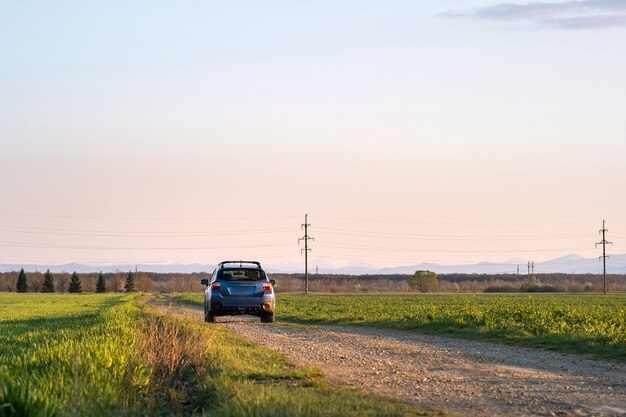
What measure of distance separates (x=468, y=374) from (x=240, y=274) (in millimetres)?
16294

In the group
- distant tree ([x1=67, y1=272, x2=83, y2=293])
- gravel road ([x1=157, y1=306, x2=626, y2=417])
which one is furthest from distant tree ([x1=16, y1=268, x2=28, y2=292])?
gravel road ([x1=157, y1=306, x2=626, y2=417])

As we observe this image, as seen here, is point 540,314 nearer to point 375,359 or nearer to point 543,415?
point 375,359

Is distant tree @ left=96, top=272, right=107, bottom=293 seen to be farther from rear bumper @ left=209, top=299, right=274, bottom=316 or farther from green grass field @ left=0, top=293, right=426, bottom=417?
green grass field @ left=0, top=293, right=426, bottom=417

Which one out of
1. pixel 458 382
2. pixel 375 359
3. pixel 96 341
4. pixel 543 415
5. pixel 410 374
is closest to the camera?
pixel 543 415

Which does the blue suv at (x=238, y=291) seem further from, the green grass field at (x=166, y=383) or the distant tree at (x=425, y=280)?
the distant tree at (x=425, y=280)

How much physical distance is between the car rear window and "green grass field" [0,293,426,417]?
40.0ft

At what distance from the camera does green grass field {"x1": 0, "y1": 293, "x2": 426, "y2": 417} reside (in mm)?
10398

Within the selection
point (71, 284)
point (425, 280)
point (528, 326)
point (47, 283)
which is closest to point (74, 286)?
point (71, 284)

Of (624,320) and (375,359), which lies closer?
(375,359)

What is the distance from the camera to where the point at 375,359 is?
19109 mm

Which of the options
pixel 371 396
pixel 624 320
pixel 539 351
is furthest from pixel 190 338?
pixel 624 320

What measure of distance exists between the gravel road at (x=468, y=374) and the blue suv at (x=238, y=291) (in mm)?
4220

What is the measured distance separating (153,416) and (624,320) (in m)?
23.9

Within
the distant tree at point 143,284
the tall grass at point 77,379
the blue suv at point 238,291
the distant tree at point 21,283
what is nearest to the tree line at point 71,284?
the distant tree at point 21,283
